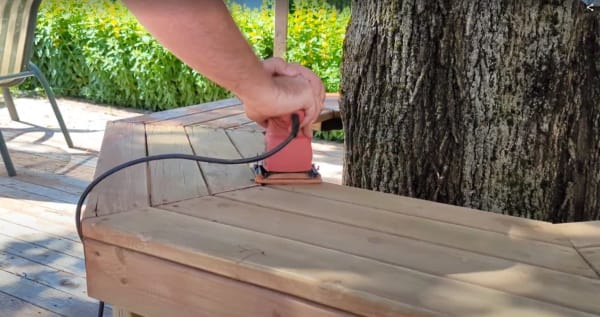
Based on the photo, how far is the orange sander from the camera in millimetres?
1431

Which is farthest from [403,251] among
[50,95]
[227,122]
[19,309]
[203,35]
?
[50,95]

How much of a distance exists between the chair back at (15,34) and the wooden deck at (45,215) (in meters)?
0.61

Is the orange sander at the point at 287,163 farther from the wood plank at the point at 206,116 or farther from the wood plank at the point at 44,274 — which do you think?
the wood plank at the point at 44,274

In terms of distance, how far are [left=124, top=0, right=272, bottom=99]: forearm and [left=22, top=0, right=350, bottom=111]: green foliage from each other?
4.01 m

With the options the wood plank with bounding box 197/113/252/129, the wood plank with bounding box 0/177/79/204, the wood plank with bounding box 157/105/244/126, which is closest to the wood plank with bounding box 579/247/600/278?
the wood plank with bounding box 197/113/252/129

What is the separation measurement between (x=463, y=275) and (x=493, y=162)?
60cm

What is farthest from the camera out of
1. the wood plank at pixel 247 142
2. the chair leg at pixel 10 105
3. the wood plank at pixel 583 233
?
the chair leg at pixel 10 105

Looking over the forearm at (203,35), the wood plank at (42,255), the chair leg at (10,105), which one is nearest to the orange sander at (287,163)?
the forearm at (203,35)

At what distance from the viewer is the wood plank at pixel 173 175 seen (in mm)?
1388

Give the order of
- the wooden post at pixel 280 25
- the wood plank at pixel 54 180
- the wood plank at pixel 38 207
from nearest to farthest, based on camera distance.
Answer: the wood plank at pixel 38 207 < the wood plank at pixel 54 180 < the wooden post at pixel 280 25

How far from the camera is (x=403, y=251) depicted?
1082mm

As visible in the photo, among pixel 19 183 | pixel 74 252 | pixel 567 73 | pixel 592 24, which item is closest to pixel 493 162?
pixel 567 73

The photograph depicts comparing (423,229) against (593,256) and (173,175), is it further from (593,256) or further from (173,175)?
(173,175)

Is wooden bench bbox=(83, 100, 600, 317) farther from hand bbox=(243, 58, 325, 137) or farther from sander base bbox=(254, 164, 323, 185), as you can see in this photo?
hand bbox=(243, 58, 325, 137)
